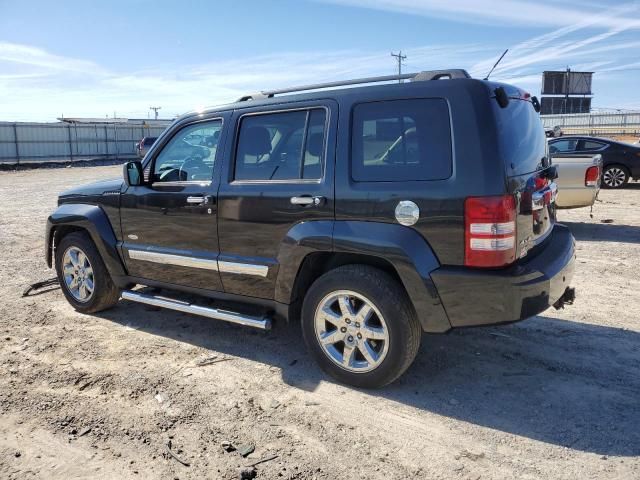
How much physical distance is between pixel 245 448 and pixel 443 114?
2304 mm

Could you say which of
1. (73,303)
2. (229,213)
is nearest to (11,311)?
(73,303)

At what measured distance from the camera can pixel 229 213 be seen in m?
4.09

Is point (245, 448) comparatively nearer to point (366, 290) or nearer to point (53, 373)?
point (366, 290)

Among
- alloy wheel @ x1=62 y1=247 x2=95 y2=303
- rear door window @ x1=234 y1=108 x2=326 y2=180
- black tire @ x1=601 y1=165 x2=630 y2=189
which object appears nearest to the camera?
rear door window @ x1=234 y1=108 x2=326 y2=180

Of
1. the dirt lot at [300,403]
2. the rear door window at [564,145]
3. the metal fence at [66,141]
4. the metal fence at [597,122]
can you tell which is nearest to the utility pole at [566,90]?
the metal fence at [597,122]

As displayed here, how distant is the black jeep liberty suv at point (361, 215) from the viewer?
315cm

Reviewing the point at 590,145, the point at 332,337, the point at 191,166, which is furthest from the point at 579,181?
the point at 191,166

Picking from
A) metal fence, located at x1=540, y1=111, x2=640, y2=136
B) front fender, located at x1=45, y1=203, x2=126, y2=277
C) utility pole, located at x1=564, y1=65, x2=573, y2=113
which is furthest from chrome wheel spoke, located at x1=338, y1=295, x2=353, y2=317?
utility pole, located at x1=564, y1=65, x2=573, y2=113

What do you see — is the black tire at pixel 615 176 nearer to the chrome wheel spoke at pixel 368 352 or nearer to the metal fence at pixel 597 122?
the chrome wheel spoke at pixel 368 352

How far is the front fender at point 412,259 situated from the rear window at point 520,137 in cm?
70

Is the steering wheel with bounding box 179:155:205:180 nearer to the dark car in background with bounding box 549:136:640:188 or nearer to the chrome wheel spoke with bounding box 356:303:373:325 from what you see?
the chrome wheel spoke with bounding box 356:303:373:325

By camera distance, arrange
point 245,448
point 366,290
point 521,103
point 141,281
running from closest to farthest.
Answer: point 245,448, point 366,290, point 521,103, point 141,281

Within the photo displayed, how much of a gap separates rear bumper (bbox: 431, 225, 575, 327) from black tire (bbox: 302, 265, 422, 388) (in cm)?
28

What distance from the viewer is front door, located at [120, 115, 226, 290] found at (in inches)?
168
